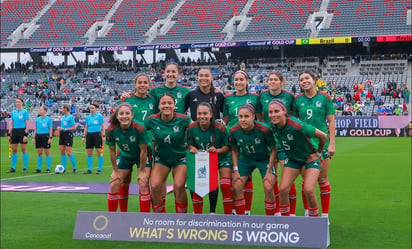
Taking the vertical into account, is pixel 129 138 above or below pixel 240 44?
below

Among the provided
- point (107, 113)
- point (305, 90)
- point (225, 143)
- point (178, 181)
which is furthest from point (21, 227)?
point (107, 113)

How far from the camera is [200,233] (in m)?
7.67

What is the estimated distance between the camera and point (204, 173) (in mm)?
8109

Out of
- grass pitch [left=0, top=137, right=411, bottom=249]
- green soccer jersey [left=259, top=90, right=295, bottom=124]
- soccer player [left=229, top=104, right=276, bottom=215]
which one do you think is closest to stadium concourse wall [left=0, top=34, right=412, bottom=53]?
grass pitch [left=0, top=137, right=411, bottom=249]

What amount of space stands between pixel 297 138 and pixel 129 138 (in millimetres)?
2269

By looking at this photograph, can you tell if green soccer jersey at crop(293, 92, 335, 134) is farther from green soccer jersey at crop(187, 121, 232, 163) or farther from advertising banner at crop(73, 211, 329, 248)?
advertising banner at crop(73, 211, 329, 248)

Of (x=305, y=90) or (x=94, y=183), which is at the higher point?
(x=305, y=90)

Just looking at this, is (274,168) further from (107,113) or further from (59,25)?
(59,25)

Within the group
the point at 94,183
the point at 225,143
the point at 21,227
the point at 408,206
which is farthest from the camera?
the point at 94,183

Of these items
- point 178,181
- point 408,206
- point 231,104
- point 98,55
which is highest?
point 98,55

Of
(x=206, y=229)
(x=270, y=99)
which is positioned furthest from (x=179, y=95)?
(x=206, y=229)

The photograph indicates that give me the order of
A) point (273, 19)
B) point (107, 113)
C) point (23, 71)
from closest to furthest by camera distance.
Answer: point (107, 113), point (273, 19), point (23, 71)

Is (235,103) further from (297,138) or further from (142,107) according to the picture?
(142,107)

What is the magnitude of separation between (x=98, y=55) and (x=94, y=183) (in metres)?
41.5
